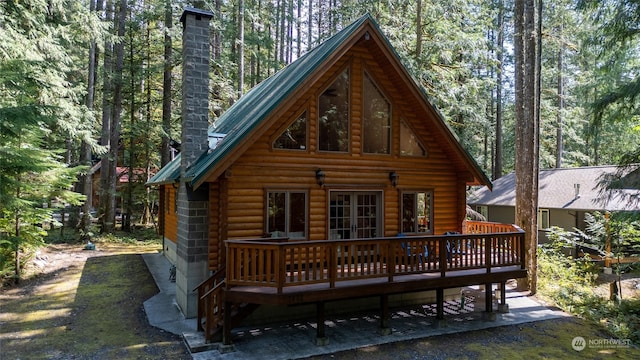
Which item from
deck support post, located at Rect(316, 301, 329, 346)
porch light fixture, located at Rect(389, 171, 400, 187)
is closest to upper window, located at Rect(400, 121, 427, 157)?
porch light fixture, located at Rect(389, 171, 400, 187)

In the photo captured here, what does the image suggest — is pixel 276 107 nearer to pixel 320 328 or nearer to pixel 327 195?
pixel 327 195

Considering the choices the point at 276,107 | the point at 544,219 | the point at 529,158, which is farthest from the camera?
the point at 544,219

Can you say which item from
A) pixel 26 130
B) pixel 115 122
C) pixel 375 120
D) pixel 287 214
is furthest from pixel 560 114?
pixel 26 130

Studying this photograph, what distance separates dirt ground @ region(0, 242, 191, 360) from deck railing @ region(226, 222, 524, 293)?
1.96 metres

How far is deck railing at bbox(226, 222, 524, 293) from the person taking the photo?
6.94 metres

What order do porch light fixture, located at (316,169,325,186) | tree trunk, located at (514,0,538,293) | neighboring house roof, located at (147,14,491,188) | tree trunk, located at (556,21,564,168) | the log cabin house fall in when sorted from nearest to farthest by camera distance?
1. the log cabin house
2. neighboring house roof, located at (147,14,491,188)
3. porch light fixture, located at (316,169,325,186)
4. tree trunk, located at (514,0,538,293)
5. tree trunk, located at (556,21,564,168)

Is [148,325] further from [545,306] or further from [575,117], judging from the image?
[575,117]

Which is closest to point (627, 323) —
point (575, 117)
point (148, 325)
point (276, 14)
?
point (148, 325)

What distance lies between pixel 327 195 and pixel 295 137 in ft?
5.33

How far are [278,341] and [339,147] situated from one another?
4.75m

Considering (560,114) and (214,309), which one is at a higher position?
(560,114)

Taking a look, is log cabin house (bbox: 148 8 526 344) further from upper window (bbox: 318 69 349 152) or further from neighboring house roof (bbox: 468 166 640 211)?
neighboring house roof (bbox: 468 166 640 211)

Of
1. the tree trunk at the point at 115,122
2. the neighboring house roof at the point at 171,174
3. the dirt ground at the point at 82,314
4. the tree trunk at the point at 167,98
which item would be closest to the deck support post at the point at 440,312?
the dirt ground at the point at 82,314

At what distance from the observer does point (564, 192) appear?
19844mm
